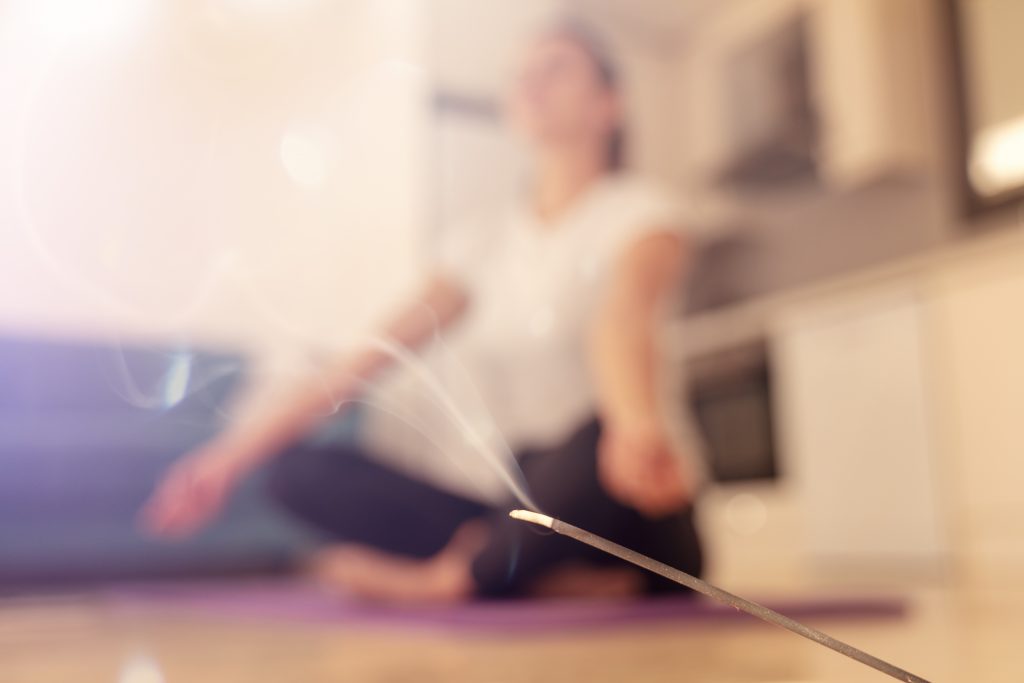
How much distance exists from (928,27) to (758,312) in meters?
0.85

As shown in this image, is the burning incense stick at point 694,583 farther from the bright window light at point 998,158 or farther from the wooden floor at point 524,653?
the bright window light at point 998,158

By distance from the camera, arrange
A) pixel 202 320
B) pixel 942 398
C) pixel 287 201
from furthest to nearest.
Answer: pixel 202 320
pixel 287 201
pixel 942 398

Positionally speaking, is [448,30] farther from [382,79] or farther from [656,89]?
[656,89]

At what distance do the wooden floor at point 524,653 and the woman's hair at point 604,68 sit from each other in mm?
706

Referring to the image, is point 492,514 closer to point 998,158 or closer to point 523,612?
point 523,612

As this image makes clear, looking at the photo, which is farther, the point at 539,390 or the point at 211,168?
the point at 211,168

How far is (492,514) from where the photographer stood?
131 cm

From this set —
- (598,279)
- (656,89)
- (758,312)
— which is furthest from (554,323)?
(656,89)

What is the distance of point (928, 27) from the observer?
93.7 inches

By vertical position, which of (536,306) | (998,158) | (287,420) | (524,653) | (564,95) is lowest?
(524,653)

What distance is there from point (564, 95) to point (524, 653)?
2.78ft

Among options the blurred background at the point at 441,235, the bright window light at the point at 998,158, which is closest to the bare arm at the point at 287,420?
the blurred background at the point at 441,235

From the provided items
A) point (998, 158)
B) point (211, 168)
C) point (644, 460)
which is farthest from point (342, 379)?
point (998, 158)

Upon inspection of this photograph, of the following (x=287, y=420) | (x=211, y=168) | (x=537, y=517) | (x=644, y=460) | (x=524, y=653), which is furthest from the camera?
(x=211, y=168)
